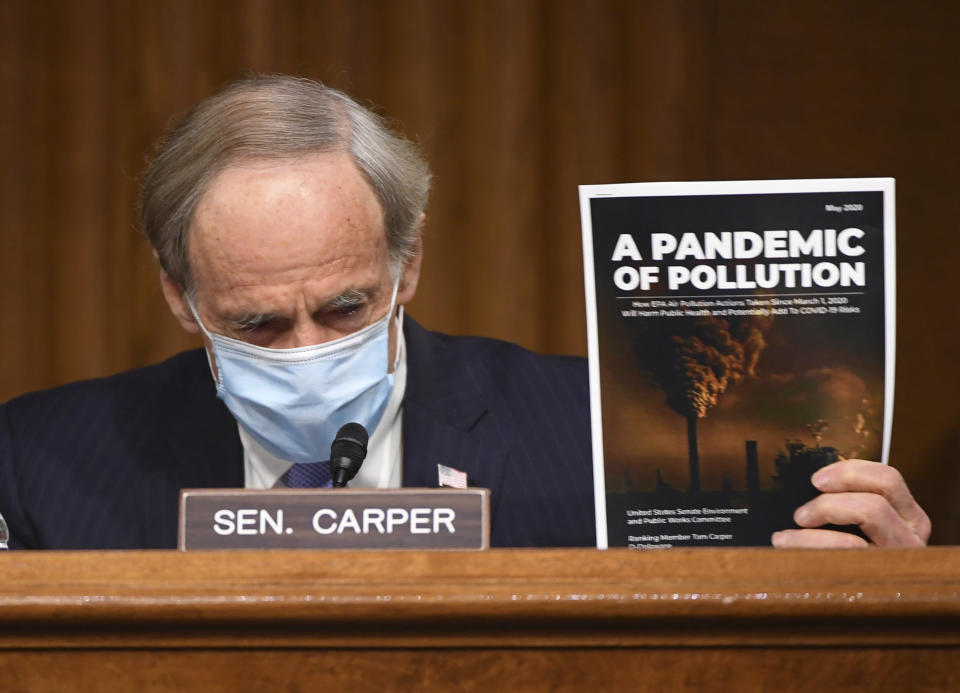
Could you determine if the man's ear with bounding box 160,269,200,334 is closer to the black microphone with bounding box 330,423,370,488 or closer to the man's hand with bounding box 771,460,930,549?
the black microphone with bounding box 330,423,370,488

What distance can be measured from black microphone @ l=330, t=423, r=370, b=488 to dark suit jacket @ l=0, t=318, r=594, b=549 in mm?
413

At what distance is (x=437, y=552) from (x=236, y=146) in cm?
91

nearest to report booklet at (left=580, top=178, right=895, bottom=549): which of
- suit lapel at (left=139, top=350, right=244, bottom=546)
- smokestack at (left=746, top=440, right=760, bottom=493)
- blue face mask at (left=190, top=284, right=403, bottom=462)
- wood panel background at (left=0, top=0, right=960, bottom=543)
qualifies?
smokestack at (left=746, top=440, right=760, bottom=493)

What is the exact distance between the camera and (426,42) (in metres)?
2.56

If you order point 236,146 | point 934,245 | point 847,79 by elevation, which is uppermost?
point 847,79

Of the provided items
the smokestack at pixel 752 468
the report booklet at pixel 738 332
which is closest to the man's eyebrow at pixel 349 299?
the report booklet at pixel 738 332

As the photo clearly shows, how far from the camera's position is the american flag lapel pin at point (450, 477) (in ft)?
4.88

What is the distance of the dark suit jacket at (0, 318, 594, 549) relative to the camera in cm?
149

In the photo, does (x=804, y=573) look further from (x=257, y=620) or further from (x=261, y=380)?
(x=261, y=380)

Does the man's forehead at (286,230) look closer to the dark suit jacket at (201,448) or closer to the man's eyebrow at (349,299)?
the man's eyebrow at (349,299)

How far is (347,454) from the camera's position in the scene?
3.53 feet

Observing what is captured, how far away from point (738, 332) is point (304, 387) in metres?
0.58

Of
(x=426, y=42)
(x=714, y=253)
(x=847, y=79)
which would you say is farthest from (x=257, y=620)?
(x=847, y=79)

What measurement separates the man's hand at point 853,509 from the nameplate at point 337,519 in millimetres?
315
